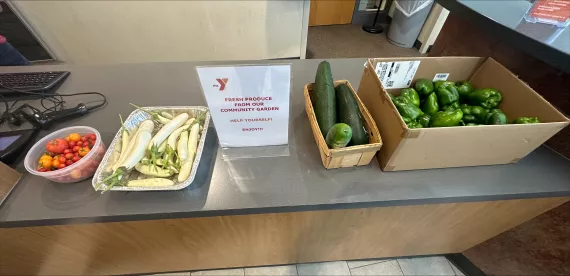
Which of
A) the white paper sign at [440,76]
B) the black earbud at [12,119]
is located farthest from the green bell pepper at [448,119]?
the black earbud at [12,119]

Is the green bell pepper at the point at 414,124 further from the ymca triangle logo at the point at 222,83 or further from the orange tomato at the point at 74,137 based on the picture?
the orange tomato at the point at 74,137

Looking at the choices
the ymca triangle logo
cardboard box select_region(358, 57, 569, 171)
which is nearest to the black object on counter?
cardboard box select_region(358, 57, 569, 171)

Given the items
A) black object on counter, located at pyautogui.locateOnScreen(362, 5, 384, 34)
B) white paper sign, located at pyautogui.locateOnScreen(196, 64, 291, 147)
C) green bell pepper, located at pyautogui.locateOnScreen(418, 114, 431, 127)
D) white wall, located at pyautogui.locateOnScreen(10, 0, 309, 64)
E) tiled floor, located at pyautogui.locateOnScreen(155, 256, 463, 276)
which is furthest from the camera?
black object on counter, located at pyautogui.locateOnScreen(362, 5, 384, 34)

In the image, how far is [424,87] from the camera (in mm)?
725

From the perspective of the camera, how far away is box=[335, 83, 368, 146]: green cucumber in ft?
1.98

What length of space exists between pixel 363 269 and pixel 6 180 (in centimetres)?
140

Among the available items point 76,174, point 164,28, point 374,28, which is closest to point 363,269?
point 76,174

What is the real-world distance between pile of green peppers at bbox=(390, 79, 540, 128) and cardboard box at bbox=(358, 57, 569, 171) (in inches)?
1.7

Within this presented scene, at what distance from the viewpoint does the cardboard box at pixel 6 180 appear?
549 millimetres

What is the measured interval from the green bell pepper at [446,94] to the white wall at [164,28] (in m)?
1.87

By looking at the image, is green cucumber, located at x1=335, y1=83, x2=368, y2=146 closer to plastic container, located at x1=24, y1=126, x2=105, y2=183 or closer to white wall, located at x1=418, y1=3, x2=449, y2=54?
plastic container, located at x1=24, y1=126, x2=105, y2=183

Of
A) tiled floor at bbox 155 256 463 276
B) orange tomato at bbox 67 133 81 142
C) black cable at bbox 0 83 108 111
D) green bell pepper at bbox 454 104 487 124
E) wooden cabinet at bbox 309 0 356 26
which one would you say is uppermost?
green bell pepper at bbox 454 104 487 124

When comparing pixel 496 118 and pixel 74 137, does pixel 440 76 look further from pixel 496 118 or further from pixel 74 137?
pixel 74 137

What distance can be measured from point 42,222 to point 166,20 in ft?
6.91
